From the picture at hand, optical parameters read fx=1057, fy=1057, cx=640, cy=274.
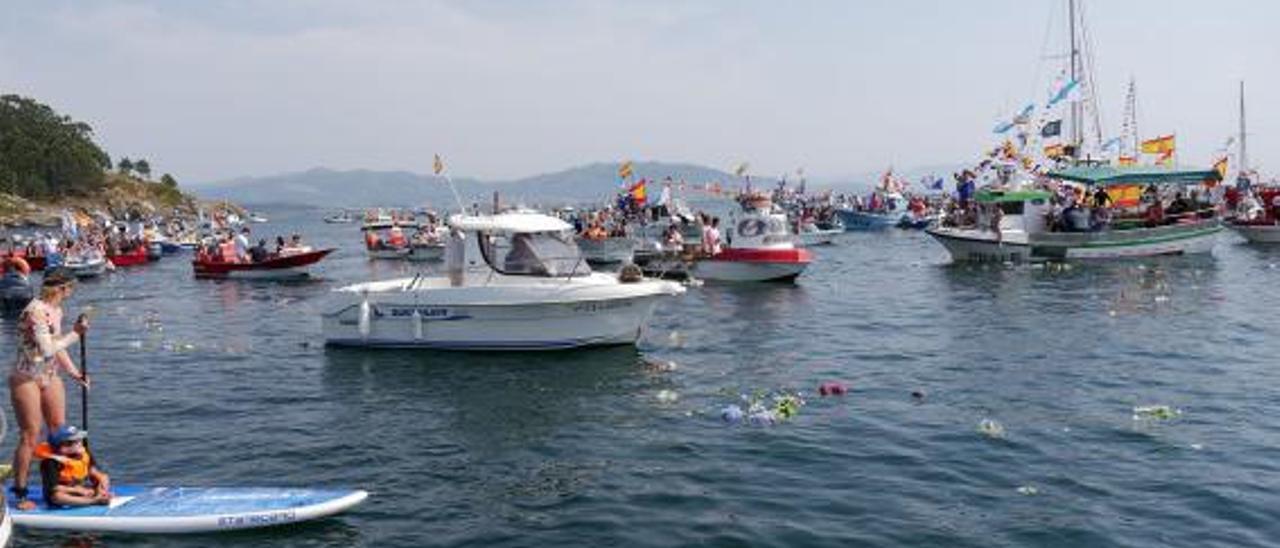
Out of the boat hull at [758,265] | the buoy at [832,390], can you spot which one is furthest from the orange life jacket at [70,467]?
the boat hull at [758,265]

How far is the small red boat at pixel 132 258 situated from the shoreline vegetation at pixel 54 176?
70.5m

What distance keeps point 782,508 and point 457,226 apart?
12.2 m

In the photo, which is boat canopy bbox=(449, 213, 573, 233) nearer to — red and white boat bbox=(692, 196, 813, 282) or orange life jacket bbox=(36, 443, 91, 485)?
orange life jacket bbox=(36, 443, 91, 485)

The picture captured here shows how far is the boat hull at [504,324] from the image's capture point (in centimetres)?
2248

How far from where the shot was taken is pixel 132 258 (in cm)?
5288

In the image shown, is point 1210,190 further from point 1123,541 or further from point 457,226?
point 1123,541

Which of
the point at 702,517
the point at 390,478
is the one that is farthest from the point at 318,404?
the point at 702,517

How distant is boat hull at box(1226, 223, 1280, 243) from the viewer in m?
51.3

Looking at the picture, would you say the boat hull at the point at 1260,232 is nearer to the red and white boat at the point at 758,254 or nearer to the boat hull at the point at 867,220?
the boat hull at the point at 867,220

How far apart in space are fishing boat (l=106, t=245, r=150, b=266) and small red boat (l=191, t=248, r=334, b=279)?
10.6m

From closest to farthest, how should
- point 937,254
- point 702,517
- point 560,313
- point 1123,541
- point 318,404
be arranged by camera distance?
point 1123,541, point 702,517, point 318,404, point 560,313, point 937,254

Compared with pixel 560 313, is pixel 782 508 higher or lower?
lower

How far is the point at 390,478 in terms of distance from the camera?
1370 centimetres

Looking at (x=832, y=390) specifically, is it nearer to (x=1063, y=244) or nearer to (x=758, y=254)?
(x=758, y=254)
